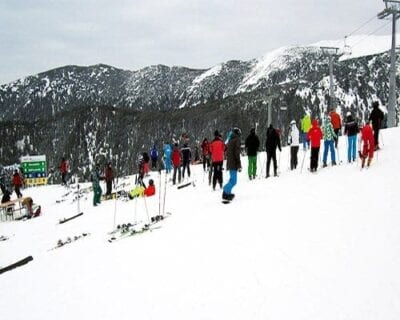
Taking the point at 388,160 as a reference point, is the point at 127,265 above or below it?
below

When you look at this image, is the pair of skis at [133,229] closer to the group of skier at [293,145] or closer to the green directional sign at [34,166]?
the group of skier at [293,145]

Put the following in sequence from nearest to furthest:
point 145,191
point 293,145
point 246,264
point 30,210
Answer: point 246,264, point 293,145, point 145,191, point 30,210

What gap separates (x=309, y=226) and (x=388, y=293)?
3.08 m

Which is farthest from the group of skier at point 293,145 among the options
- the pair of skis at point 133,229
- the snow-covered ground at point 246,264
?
the pair of skis at point 133,229

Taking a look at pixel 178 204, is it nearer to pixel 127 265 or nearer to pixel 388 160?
pixel 127 265

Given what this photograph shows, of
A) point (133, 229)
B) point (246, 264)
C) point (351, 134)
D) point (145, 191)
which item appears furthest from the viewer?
point (145, 191)

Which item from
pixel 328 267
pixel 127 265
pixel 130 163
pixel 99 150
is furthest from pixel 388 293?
pixel 99 150

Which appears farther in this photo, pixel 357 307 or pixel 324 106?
pixel 324 106

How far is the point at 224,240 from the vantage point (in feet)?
28.6

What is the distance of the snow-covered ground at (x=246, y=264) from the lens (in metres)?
5.98

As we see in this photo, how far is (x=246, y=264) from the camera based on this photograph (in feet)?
24.0

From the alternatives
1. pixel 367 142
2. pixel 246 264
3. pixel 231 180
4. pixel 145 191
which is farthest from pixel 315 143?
pixel 246 264

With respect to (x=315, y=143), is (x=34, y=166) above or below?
below

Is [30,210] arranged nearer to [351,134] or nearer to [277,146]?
[277,146]
